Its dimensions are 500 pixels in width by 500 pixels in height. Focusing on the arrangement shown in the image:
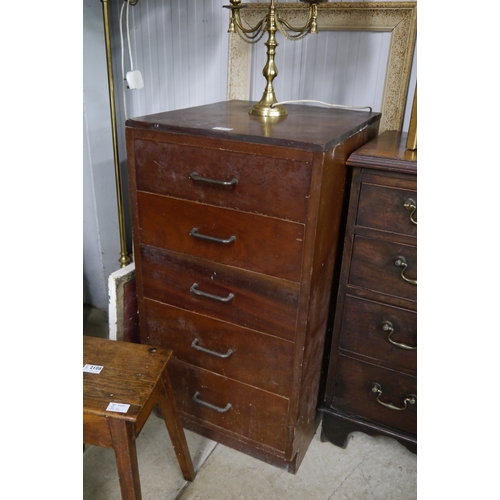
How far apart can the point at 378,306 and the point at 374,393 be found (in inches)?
11.1

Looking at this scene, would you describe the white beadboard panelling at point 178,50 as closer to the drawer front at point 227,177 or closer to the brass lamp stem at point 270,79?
the brass lamp stem at point 270,79

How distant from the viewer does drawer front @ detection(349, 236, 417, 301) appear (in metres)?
1.07

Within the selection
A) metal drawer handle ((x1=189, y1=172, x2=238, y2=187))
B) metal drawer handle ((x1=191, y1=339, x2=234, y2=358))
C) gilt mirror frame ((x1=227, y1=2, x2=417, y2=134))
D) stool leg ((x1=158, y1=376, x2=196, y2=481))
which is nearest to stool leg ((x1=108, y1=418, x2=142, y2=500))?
stool leg ((x1=158, y1=376, x2=196, y2=481))

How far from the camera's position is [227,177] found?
1006 mm

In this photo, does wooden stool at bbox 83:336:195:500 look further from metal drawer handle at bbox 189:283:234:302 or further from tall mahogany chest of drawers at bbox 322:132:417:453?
tall mahogany chest of drawers at bbox 322:132:417:453

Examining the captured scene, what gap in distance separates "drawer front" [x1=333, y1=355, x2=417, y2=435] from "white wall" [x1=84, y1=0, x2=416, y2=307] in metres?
0.73

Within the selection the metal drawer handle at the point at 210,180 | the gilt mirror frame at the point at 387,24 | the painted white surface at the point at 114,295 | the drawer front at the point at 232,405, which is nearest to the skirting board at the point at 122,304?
the painted white surface at the point at 114,295

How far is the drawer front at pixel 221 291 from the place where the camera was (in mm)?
1070

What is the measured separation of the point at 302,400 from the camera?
121cm

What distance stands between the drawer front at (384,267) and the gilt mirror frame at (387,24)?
0.43m

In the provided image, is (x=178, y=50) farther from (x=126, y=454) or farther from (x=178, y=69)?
(x=126, y=454)
